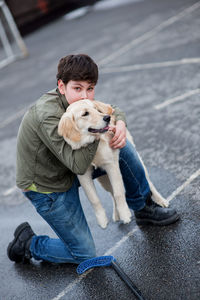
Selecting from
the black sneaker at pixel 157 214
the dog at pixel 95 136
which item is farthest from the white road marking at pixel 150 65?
the dog at pixel 95 136

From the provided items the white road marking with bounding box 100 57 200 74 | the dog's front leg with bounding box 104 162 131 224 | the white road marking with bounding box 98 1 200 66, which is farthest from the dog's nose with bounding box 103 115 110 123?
the white road marking with bounding box 98 1 200 66

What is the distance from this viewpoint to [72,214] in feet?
12.9

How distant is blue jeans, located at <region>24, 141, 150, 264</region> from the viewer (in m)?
3.89

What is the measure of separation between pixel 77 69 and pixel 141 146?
2925 millimetres

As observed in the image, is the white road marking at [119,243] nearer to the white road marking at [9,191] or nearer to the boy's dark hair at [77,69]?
the boy's dark hair at [77,69]

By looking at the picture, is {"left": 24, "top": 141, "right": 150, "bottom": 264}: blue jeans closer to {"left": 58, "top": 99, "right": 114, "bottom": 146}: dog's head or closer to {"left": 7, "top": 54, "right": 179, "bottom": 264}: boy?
{"left": 7, "top": 54, "right": 179, "bottom": 264}: boy

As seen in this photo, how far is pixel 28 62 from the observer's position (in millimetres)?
15328

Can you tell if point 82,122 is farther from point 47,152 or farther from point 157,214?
point 157,214

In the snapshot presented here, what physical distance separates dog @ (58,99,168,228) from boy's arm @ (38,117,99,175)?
5 centimetres

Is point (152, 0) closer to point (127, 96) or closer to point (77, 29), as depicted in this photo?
point (77, 29)

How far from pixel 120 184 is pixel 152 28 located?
985 centimetres

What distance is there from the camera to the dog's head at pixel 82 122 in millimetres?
3506

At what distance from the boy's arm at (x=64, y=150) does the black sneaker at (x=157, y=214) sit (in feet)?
3.47

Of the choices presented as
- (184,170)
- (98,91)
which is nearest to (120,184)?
(184,170)
